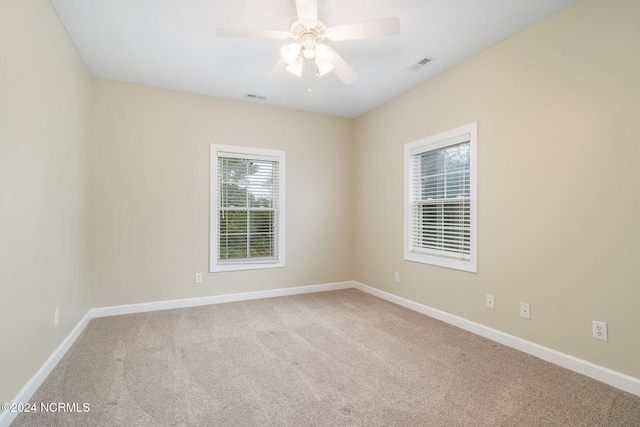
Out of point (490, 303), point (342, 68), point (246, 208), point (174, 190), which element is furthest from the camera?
point (246, 208)

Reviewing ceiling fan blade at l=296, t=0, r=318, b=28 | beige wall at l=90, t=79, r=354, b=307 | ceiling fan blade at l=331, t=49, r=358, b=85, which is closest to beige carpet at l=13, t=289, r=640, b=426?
beige wall at l=90, t=79, r=354, b=307

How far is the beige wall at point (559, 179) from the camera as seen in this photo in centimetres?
213

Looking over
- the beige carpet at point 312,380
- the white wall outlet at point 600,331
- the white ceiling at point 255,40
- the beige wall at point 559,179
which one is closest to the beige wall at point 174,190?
the white ceiling at point 255,40

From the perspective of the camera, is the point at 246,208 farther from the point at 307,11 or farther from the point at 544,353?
the point at 544,353

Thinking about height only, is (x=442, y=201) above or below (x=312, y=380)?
above

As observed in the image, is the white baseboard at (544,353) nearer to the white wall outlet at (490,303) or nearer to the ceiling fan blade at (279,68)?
the white wall outlet at (490,303)

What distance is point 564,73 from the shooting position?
2461 millimetres

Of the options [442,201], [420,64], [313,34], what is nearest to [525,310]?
[442,201]

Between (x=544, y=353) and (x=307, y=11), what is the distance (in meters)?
3.13

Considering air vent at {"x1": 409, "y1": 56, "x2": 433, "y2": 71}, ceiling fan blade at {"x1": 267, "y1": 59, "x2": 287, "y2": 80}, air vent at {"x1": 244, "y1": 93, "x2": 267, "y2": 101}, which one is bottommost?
ceiling fan blade at {"x1": 267, "y1": 59, "x2": 287, "y2": 80}

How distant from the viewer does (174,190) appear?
13.1ft

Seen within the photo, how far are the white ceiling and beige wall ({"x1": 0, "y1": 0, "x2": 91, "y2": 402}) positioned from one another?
1.33ft

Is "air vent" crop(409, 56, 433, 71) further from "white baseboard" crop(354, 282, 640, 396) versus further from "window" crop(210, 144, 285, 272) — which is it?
"white baseboard" crop(354, 282, 640, 396)

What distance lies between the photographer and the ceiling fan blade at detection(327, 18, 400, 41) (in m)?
2.10
